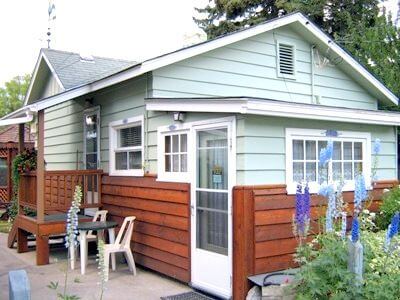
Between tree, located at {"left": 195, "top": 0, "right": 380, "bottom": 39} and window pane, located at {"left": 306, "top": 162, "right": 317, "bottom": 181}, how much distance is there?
11936 mm

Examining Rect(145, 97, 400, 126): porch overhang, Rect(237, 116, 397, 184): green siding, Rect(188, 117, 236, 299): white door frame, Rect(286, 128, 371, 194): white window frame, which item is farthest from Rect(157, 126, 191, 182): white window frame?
Rect(286, 128, 371, 194): white window frame

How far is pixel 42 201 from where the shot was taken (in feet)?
24.6

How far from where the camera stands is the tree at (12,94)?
4544 centimetres

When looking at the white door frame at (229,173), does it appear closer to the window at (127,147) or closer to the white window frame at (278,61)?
the window at (127,147)

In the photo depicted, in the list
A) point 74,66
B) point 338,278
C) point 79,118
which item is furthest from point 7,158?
point 338,278

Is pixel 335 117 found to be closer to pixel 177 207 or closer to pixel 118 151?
pixel 177 207

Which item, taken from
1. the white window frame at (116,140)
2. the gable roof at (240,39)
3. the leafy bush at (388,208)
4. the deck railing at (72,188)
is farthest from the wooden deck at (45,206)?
the leafy bush at (388,208)

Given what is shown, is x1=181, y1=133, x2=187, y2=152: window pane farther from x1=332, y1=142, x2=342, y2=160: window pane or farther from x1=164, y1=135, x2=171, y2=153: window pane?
x1=332, y1=142, x2=342, y2=160: window pane

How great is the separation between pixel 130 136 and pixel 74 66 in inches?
150

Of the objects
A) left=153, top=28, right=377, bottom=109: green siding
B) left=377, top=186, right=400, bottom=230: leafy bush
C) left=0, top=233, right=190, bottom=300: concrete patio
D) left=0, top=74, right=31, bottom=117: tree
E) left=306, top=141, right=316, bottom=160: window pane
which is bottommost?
left=0, top=233, right=190, bottom=300: concrete patio

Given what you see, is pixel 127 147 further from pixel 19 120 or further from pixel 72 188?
pixel 19 120

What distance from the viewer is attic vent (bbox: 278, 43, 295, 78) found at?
8477 mm

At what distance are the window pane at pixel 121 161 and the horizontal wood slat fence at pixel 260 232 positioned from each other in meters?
3.27

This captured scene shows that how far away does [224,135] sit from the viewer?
5.54m
